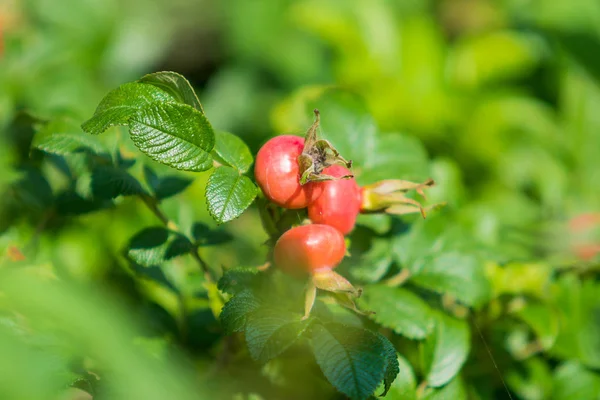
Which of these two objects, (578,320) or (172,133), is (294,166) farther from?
(578,320)

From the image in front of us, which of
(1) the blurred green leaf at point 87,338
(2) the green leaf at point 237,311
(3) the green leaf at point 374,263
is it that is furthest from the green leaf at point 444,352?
(1) the blurred green leaf at point 87,338

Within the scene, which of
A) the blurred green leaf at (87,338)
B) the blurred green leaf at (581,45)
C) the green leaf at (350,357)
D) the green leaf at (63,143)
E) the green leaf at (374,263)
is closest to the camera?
the blurred green leaf at (87,338)

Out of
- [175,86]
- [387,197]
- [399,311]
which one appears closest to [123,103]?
[175,86]

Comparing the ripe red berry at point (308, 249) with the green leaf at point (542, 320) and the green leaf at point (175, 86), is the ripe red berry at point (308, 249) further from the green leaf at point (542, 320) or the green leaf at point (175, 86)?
the green leaf at point (542, 320)

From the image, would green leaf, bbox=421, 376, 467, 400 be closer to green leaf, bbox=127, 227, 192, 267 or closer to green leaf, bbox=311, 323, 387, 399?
green leaf, bbox=311, 323, 387, 399

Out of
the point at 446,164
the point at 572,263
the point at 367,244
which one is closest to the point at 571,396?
the point at 572,263

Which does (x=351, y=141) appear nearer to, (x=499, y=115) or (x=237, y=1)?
(x=499, y=115)

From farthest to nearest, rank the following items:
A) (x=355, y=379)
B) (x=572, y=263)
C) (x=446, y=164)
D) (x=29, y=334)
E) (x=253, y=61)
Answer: (x=253, y=61)
(x=446, y=164)
(x=572, y=263)
(x=29, y=334)
(x=355, y=379)
